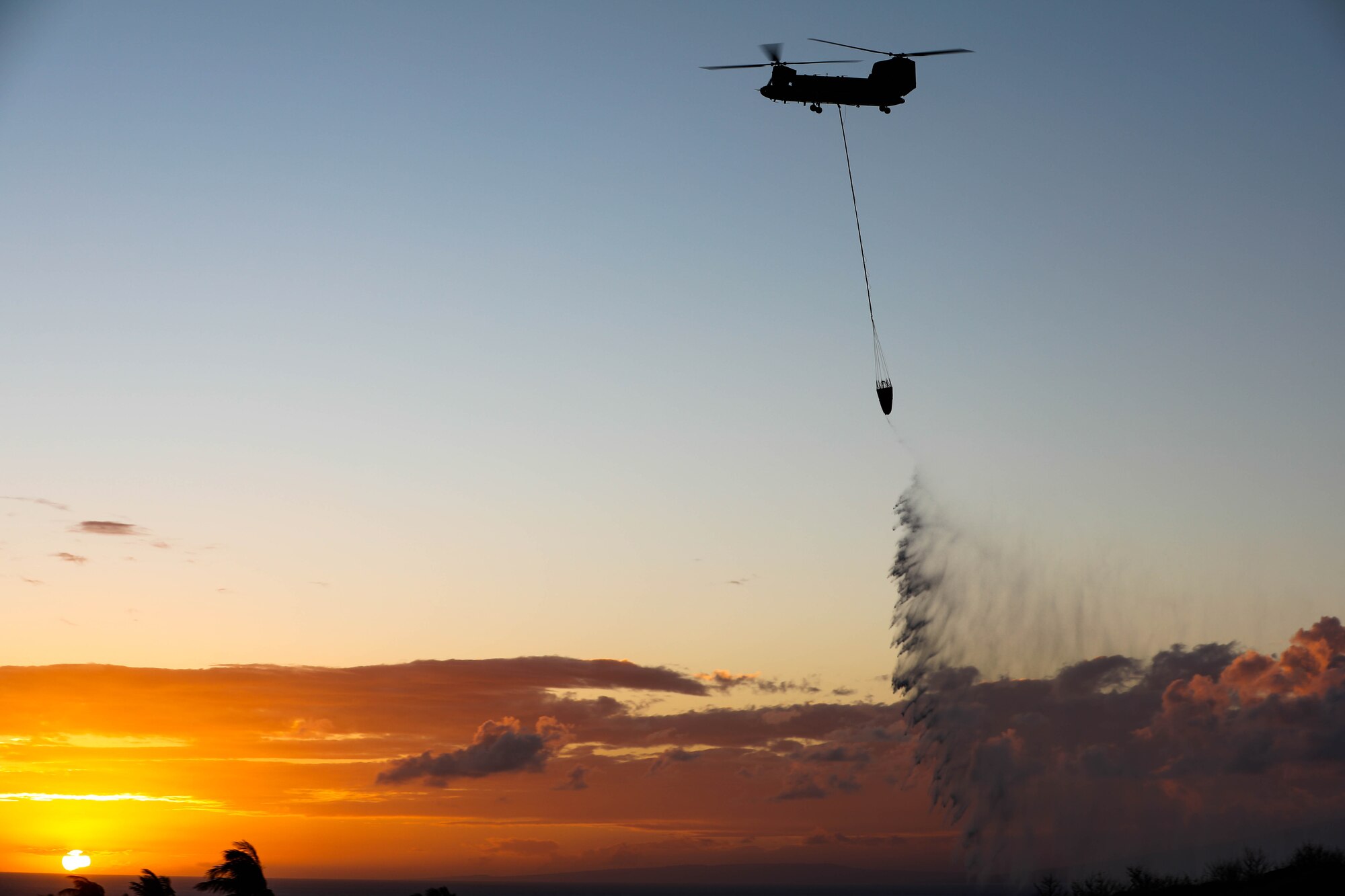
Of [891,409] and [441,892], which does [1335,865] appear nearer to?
[891,409]

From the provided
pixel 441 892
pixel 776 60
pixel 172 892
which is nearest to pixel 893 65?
pixel 776 60

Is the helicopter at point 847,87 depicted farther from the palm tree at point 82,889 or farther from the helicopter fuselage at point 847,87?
the palm tree at point 82,889

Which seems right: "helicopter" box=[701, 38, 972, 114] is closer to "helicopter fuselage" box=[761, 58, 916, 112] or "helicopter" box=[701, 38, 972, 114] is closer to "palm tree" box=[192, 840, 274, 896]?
"helicopter fuselage" box=[761, 58, 916, 112]

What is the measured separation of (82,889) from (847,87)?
59.9 metres

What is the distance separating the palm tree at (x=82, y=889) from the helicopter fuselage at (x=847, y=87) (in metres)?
56.1

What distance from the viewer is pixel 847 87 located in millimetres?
69000

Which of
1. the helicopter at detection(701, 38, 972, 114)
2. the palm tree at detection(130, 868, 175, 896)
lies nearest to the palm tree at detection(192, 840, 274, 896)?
the palm tree at detection(130, 868, 175, 896)

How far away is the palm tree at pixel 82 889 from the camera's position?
54969mm

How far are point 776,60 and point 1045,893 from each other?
165 feet

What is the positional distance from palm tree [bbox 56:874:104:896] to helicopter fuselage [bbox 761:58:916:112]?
56.1 meters

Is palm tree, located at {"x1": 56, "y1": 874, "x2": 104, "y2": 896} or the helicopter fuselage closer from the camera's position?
palm tree, located at {"x1": 56, "y1": 874, "x2": 104, "y2": 896}

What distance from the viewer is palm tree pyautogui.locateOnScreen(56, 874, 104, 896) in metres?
55.0

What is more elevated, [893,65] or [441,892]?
[893,65]

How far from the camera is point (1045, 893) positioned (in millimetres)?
62125
